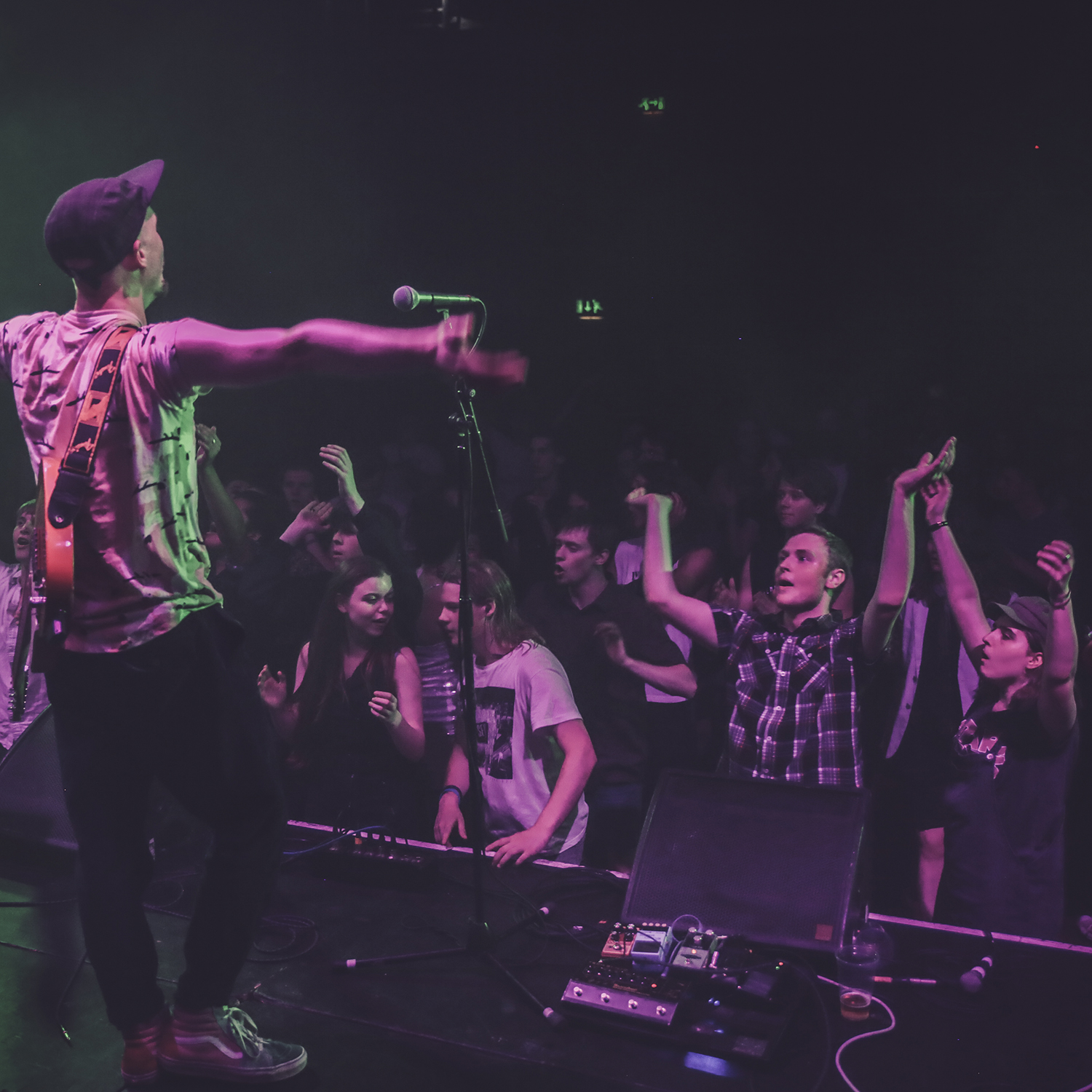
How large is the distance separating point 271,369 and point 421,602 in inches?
88.4

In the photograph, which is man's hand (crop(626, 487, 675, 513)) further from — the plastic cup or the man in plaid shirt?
the plastic cup

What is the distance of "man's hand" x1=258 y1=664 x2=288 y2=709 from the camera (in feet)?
11.5

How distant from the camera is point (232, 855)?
1.66 metres

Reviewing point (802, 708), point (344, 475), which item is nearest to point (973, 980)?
point (802, 708)

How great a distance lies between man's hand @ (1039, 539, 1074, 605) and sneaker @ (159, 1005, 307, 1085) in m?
2.17

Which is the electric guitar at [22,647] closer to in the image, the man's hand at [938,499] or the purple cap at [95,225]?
the purple cap at [95,225]

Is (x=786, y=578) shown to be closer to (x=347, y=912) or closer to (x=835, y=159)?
(x=347, y=912)

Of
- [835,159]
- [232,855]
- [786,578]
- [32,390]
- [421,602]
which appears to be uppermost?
[835,159]

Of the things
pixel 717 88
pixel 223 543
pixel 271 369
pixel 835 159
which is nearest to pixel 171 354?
pixel 271 369

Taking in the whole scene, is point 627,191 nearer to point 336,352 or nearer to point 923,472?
point 923,472

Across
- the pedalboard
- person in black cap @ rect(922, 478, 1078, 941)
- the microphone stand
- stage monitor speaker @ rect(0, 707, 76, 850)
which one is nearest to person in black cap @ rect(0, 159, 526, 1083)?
the microphone stand

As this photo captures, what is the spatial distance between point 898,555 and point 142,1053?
84.2 inches

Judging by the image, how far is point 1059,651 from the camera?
105 inches

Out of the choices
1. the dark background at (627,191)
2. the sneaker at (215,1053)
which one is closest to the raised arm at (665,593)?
the dark background at (627,191)
